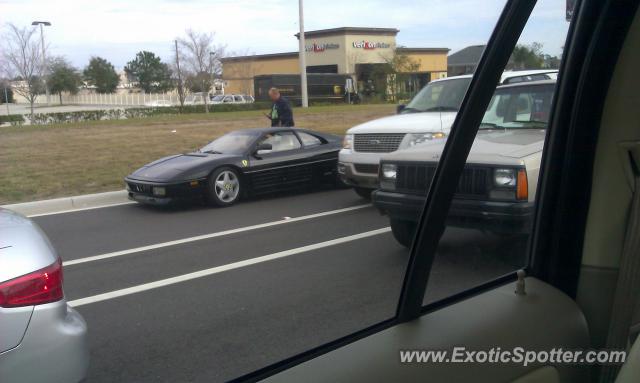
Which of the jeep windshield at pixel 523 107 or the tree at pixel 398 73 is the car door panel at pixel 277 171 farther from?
the jeep windshield at pixel 523 107

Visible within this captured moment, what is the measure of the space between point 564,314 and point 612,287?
0.65 ft

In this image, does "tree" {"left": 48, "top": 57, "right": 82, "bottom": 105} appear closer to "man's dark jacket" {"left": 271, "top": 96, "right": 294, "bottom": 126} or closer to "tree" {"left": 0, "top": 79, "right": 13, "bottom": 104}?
"tree" {"left": 0, "top": 79, "right": 13, "bottom": 104}

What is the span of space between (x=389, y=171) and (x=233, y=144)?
26.4ft

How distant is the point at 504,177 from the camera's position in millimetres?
2309

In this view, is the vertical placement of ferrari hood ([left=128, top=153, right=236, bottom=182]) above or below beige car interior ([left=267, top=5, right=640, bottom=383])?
below

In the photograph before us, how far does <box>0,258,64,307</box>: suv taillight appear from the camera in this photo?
1.93 metres

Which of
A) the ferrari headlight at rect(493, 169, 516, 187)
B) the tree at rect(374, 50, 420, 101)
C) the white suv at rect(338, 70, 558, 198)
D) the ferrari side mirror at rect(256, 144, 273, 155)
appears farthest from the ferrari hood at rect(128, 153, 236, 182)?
the ferrari headlight at rect(493, 169, 516, 187)

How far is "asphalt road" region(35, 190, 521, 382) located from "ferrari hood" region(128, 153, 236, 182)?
254 cm

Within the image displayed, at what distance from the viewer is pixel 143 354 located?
2.63 metres

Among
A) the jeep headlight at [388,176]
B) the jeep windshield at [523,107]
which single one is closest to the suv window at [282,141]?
the jeep headlight at [388,176]

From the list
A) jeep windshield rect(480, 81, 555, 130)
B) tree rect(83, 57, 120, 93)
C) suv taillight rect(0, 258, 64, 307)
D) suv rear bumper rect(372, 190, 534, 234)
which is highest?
tree rect(83, 57, 120, 93)

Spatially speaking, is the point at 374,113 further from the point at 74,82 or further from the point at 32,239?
the point at 32,239

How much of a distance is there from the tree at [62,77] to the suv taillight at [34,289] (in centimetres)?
68

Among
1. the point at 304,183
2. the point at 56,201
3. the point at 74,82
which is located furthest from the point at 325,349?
the point at 304,183
